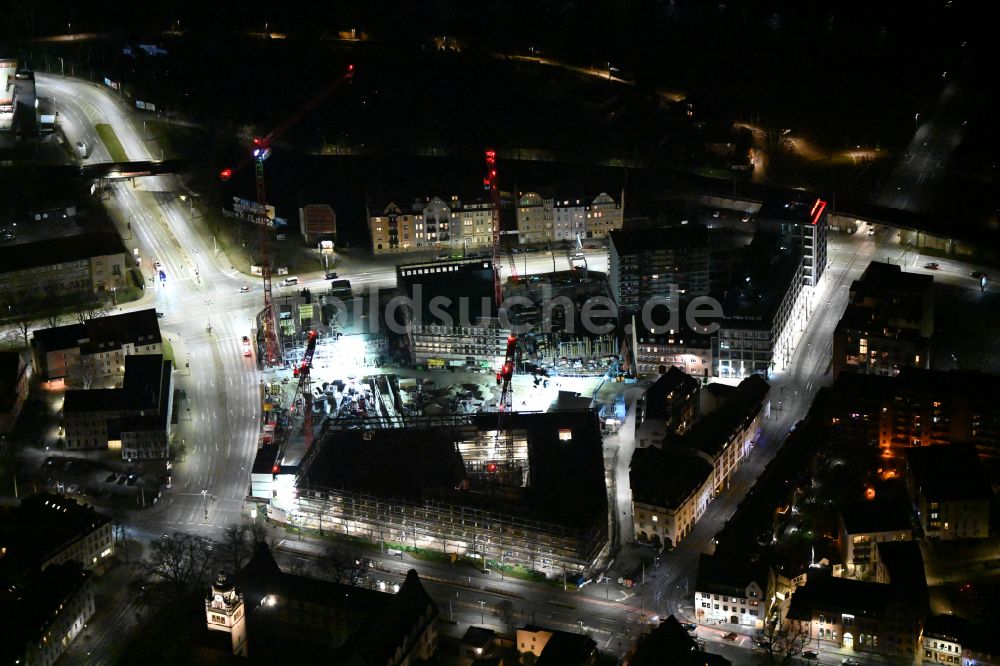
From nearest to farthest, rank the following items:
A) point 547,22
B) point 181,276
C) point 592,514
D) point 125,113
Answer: point 592,514 → point 181,276 → point 125,113 → point 547,22

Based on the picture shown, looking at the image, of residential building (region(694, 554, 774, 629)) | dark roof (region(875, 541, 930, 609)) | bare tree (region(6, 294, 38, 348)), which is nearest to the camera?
dark roof (region(875, 541, 930, 609))

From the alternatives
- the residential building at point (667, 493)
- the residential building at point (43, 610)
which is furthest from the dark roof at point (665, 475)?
the residential building at point (43, 610)

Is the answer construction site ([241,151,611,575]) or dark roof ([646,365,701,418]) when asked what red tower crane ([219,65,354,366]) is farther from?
dark roof ([646,365,701,418])

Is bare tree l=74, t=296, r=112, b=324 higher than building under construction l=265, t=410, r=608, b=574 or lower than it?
higher

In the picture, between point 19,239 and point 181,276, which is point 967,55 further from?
point 19,239

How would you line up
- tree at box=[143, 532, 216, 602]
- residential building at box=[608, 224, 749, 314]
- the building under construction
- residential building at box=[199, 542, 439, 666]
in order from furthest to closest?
1. residential building at box=[608, 224, 749, 314]
2. the building under construction
3. tree at box=[143, 532, 216, 602]
4. residential building at box=[199, 542, 439, 666]

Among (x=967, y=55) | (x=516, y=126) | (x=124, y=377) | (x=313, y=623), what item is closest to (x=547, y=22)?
(x=516, y=126)

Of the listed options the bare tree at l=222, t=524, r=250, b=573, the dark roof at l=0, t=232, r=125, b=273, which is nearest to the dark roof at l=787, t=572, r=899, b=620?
the bare tree at l=222, t=524, r=250, b=573
